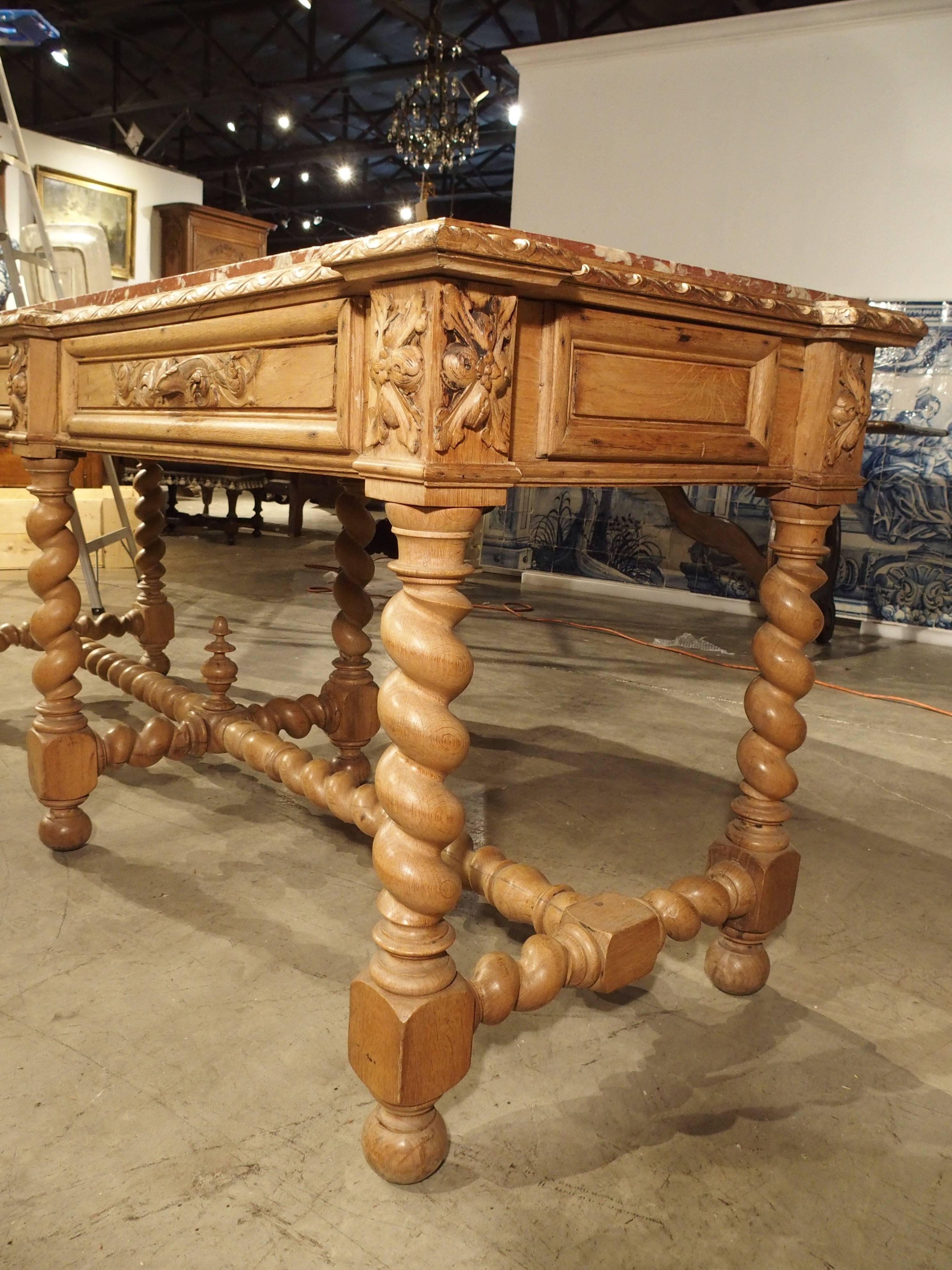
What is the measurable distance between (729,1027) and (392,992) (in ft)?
2.13

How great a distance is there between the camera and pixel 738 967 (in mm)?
1550

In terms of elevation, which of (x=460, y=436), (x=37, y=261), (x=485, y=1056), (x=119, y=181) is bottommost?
(x=485, y=1056)

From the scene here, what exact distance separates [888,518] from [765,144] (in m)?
2.22

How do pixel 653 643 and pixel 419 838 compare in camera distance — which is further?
pixel 653 643

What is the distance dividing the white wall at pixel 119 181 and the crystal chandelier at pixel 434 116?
10.2ft

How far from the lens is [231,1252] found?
1.00 meters

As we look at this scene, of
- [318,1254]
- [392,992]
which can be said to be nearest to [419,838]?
[392,992]

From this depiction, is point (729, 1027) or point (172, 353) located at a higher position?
point (172, 353)

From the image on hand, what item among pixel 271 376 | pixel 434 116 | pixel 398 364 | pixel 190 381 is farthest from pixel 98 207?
pixel 398 364

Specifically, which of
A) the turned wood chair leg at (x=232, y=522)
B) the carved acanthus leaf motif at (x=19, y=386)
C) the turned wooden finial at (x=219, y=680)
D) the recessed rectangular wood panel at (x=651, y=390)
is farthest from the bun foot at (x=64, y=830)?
the turned wood chair leg at (x=232, y=522)

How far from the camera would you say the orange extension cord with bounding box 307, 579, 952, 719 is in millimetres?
3615

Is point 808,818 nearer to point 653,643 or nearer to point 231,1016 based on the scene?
point 231,1016

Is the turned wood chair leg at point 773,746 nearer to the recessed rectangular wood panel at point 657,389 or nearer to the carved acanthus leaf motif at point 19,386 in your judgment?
the recessed rectangular wood panel at point 657,389

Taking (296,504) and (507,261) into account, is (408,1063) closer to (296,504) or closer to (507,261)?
(507,261)
